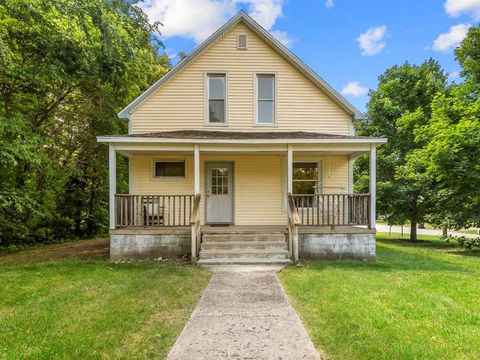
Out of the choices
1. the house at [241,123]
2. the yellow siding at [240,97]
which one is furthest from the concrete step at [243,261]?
the yellow siding at [240,97]

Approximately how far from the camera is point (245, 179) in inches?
425

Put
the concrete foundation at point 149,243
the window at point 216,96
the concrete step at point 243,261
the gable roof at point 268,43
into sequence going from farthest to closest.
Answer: the window at point 216,96 → the gable roof at point 268,43 → the concrete foundation at point 149,243 → the concrete step at point 243,261

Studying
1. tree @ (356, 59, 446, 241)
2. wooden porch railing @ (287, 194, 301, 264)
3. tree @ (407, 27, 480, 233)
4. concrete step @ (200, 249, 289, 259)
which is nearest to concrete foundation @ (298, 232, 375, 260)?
wooden porch railing @ (287, 194, 301, 264)

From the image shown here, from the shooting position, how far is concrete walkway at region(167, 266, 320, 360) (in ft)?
11.6

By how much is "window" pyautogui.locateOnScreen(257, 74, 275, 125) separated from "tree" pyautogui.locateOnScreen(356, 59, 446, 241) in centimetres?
885

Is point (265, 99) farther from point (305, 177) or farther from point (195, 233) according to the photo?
point (195, 233)

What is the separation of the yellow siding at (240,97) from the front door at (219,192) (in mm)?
1370

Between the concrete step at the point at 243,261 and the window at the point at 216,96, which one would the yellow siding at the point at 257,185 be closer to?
the window at the point at 216,96

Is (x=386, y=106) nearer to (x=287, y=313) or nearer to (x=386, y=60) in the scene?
(x=386, y=60)

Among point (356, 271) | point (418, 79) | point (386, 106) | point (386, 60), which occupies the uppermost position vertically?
point (386, 60)

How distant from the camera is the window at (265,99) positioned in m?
11.0

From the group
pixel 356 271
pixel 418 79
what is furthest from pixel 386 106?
pixel 356 271

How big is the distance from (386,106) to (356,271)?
13600 mm

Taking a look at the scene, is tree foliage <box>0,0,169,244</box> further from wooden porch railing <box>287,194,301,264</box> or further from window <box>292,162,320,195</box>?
wooden porch railing <box>287,194,301,264</box>
